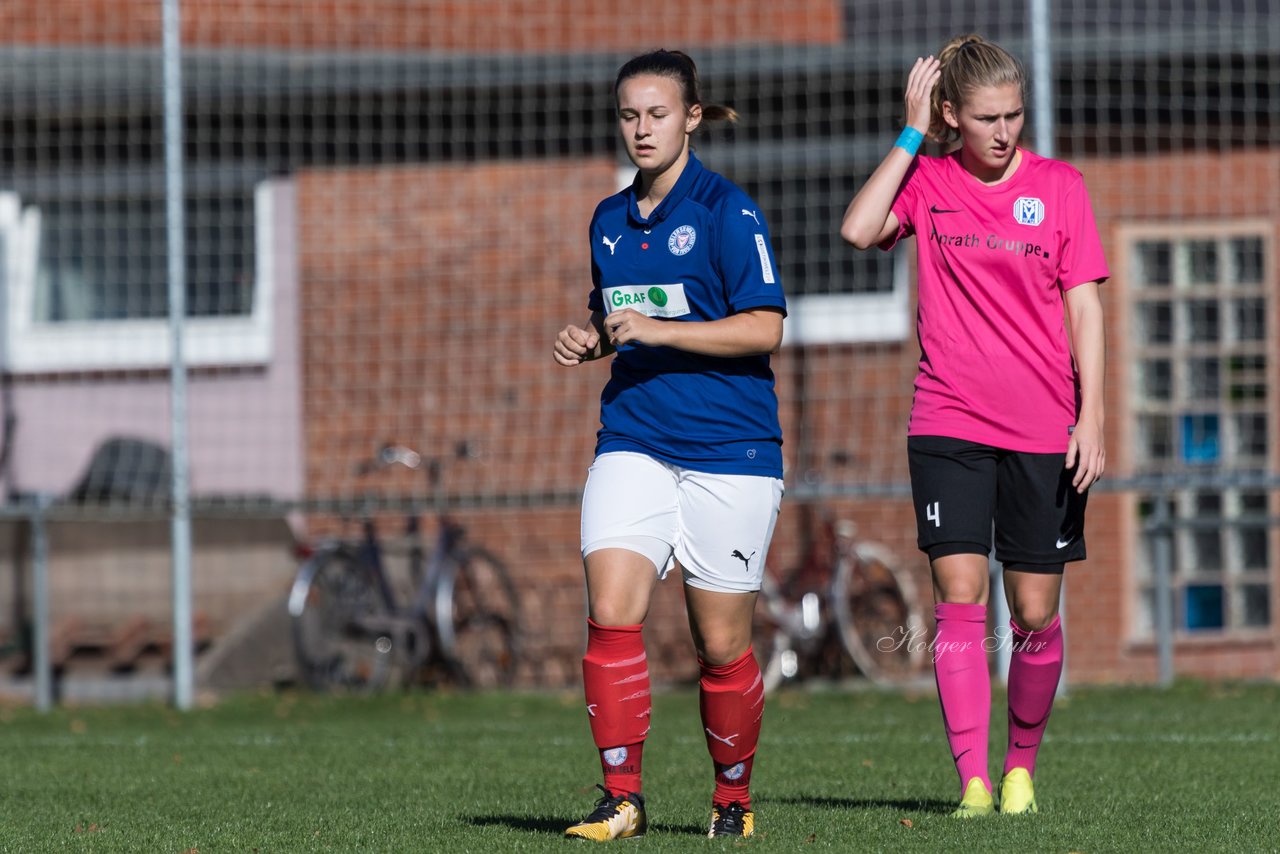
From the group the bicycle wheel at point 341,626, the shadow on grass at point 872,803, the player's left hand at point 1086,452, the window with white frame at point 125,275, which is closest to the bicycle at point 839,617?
the bicycle wheel at point 341,626

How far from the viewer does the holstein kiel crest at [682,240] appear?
4691mm

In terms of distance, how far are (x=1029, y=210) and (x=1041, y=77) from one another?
494 centimetres

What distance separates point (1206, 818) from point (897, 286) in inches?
281

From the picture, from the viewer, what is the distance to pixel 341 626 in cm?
1091

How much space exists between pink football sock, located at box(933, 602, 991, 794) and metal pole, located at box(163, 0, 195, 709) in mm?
5857

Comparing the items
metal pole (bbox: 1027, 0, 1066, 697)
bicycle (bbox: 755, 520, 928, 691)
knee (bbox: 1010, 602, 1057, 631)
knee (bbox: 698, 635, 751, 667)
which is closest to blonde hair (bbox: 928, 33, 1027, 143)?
knee (bbox: 1010, 602, 1057, 631)

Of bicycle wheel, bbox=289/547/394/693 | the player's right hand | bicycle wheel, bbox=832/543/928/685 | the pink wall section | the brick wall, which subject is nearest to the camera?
the player's right hand

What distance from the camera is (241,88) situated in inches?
467

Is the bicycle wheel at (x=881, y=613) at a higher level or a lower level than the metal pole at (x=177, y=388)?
lower

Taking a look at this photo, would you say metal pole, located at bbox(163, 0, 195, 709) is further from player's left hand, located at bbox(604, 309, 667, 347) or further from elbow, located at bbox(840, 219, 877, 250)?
player's left hand, located at bbox(604, 309, 667, 347)

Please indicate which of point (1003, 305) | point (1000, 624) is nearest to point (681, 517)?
point (1003, 305)

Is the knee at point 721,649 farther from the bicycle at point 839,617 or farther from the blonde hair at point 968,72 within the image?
the bicycle at point 839,617

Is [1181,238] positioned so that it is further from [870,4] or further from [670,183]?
[670,183]

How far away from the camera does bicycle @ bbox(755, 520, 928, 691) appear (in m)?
11.1
